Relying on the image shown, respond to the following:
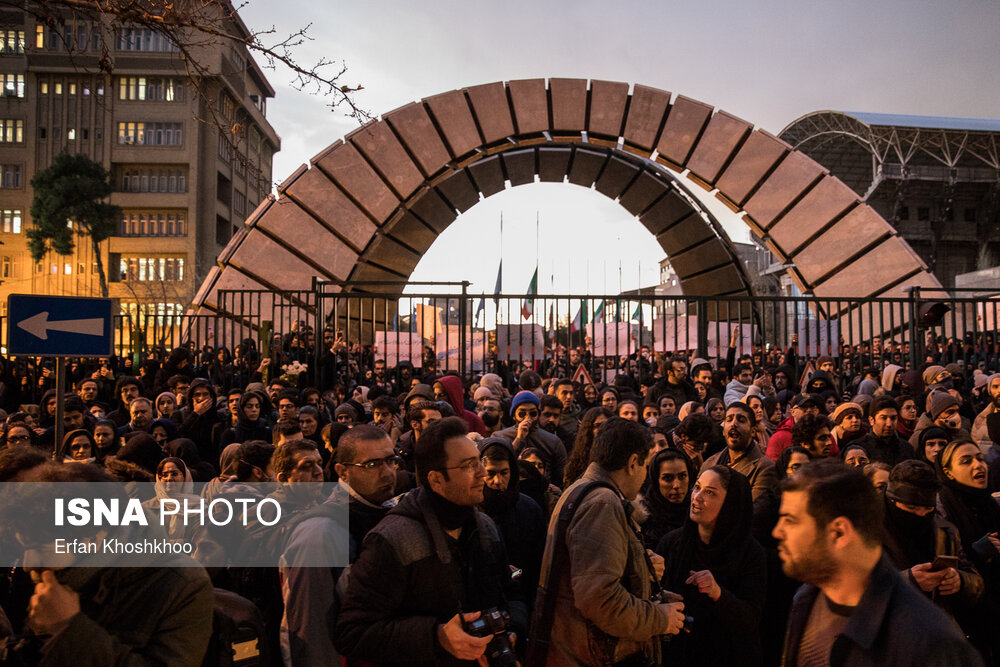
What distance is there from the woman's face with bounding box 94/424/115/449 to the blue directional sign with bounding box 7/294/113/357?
44.1 inches

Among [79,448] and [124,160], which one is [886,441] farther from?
[124,160]

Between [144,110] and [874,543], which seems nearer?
[874,543]

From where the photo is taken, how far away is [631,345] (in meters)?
11.5

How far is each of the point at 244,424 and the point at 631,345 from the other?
6.29m

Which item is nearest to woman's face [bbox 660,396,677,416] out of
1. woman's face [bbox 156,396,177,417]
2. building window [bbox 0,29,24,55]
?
woman's face [bbox 156,396,177,417]

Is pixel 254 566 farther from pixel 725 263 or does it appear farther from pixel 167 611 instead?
pixel 725 263

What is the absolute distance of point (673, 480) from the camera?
439cm

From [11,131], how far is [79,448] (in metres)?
60.0

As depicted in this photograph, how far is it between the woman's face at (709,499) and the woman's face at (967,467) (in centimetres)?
186

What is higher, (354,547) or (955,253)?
(955,253)

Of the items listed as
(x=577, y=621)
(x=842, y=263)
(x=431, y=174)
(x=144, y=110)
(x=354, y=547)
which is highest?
(x=144, y=110)

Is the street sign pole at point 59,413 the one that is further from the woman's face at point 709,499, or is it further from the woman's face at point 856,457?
the woman's face at point 856,457

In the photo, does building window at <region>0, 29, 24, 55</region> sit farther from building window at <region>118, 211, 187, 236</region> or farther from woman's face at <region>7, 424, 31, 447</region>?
building window at <region>118, 211, 187, 236</region>

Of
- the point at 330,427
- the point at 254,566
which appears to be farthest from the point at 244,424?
the point at 254,566
